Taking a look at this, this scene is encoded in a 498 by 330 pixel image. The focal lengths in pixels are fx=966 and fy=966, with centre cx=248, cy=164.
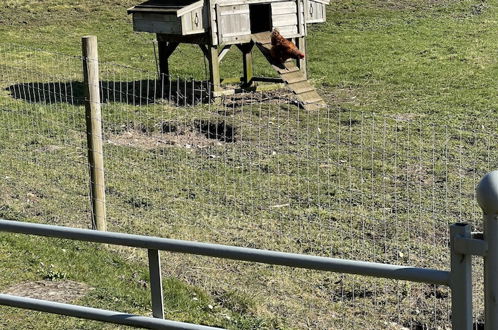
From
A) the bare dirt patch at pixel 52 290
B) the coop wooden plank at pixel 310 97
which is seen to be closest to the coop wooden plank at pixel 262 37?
the coop wooden plank at pixel 310 97

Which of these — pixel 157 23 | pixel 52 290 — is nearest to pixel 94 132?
pixel 52 290

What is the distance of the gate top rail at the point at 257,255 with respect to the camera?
4.00 metres

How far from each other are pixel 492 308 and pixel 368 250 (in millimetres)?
5211

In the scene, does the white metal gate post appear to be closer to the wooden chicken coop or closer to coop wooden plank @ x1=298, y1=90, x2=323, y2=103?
the wooden chicken coop

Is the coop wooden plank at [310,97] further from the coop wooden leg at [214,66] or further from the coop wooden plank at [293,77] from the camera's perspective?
the coop wooden leg at [214,66]

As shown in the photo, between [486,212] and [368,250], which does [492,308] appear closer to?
[486,212]

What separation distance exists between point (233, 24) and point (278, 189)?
22.2 ft

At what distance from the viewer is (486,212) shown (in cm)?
370

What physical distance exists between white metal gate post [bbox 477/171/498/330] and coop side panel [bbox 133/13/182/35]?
43.5 feet

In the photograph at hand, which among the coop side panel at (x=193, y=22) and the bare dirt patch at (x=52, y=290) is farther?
the coop side panel at (x=193, y=22)

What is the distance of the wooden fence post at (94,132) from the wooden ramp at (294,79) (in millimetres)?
7023

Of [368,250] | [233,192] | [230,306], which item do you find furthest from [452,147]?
[230,306]

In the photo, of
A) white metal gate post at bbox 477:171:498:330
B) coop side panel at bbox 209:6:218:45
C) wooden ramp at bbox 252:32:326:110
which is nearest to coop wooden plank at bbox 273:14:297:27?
wooden ramp at bbox 252:32:326:110

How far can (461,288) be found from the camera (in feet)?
12.8
